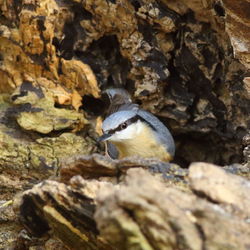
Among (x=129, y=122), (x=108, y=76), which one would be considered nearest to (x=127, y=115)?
(x=129, y=122)

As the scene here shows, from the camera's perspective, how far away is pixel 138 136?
9.69ft

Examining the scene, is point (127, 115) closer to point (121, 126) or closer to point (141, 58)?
point (121, 126)

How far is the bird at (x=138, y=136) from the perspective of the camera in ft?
9.46

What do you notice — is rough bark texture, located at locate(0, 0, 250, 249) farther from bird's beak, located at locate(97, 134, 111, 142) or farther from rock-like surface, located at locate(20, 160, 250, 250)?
rock-like surface, located at locate(20, 160, 250, 250)

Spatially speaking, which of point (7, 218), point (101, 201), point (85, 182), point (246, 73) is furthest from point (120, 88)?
point (101, 201)

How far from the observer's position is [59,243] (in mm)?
2070

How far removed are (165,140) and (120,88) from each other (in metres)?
0.48

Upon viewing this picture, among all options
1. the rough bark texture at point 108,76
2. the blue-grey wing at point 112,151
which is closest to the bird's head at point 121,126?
the blue-grey wing at point 112,151

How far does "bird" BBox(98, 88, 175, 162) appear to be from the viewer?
2.88m

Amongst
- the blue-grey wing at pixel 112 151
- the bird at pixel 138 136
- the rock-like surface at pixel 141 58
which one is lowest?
the blue-grey wing at pixel 112 151

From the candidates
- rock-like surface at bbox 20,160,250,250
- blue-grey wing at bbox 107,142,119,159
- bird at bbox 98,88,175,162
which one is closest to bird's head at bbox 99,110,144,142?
bird at bbox 98,88,175,162

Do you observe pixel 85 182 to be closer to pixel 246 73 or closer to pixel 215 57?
pixel 246 73

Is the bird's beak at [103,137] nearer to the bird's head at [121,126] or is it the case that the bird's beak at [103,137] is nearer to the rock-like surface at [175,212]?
the bird's head at [121,126]

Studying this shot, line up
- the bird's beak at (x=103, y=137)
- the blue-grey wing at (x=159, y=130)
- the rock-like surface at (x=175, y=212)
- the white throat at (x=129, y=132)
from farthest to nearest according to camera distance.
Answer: the blue-grey wing at (x=159, y=130) → the white throat at (x=129, y=132) → the bird's beak at (x=103, y=137) → the rock-like surface at (x=175, y=212)
